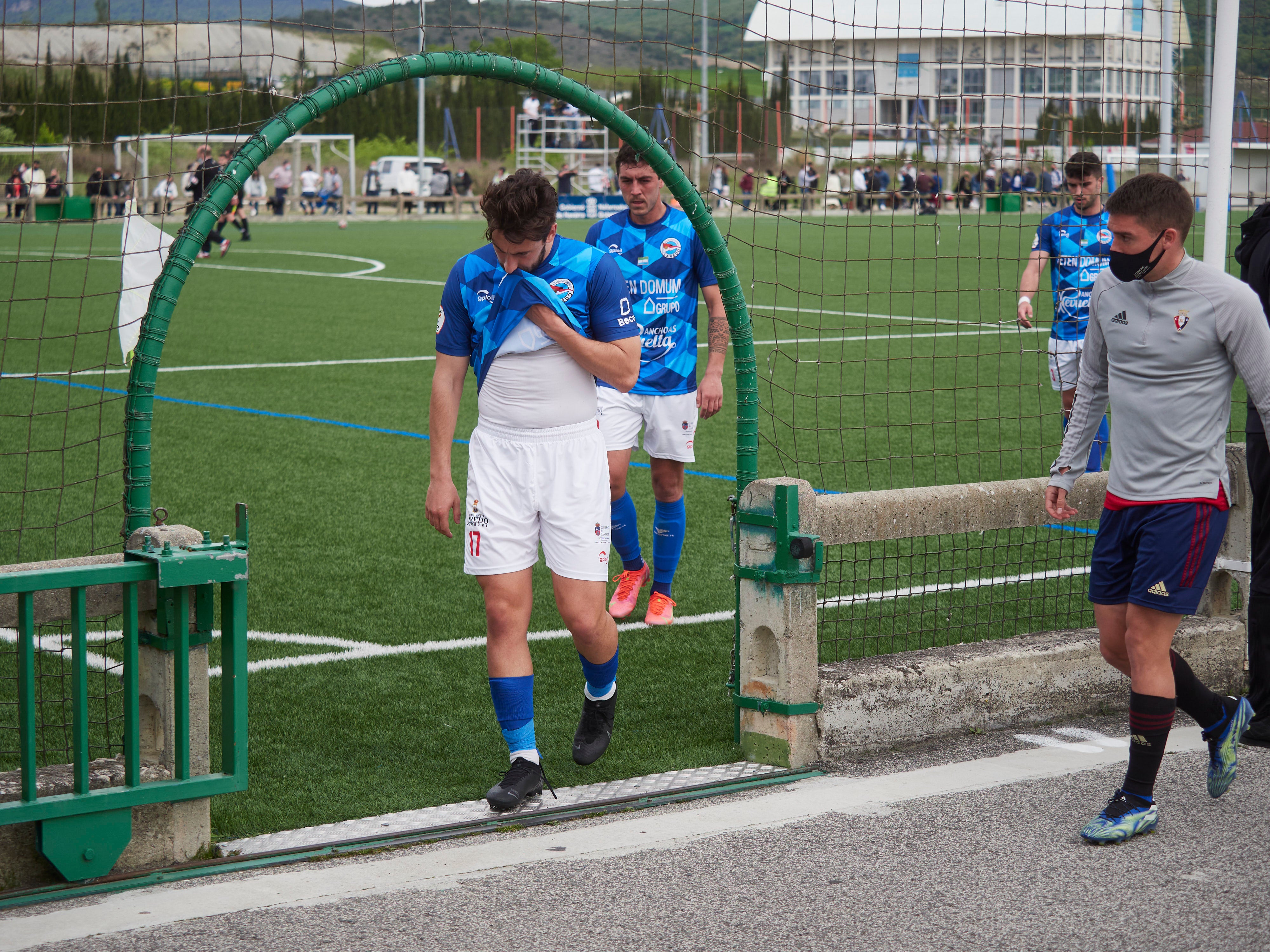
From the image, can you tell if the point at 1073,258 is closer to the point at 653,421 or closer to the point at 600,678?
the point at 653,421

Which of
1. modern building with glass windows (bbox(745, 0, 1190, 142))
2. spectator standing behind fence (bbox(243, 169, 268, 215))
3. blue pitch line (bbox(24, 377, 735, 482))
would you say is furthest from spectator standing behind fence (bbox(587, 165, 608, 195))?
modern building with glass windows (bbox(745, 0, 1190, 142))

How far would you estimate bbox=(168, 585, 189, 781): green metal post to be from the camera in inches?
160

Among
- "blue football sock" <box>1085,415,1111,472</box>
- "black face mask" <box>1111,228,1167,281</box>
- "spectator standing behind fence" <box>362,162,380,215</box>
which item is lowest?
"blue football sock" <box>1085,415,1111,472</box>

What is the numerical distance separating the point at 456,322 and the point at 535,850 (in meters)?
1.66

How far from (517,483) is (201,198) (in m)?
1.28

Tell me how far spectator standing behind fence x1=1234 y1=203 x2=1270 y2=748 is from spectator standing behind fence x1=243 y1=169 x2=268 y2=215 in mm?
42975

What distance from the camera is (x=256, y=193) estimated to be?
51719 millimetres

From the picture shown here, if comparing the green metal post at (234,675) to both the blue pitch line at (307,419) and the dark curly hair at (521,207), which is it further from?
the blue pitch line at (307,419)

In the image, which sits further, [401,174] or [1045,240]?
[401,174]

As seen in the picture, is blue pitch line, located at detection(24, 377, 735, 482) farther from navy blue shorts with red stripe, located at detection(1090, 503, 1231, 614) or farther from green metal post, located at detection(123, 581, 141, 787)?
green metal post, located at detection(123, 581, 141, 787)

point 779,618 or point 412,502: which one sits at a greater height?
point 779,618

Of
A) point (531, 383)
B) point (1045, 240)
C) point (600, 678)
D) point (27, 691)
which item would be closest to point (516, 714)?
point (600, 678)

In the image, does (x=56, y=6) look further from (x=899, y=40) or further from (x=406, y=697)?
(x=899, y=40)

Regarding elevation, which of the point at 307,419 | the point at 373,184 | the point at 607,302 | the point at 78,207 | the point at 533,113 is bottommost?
the point at 307,419
